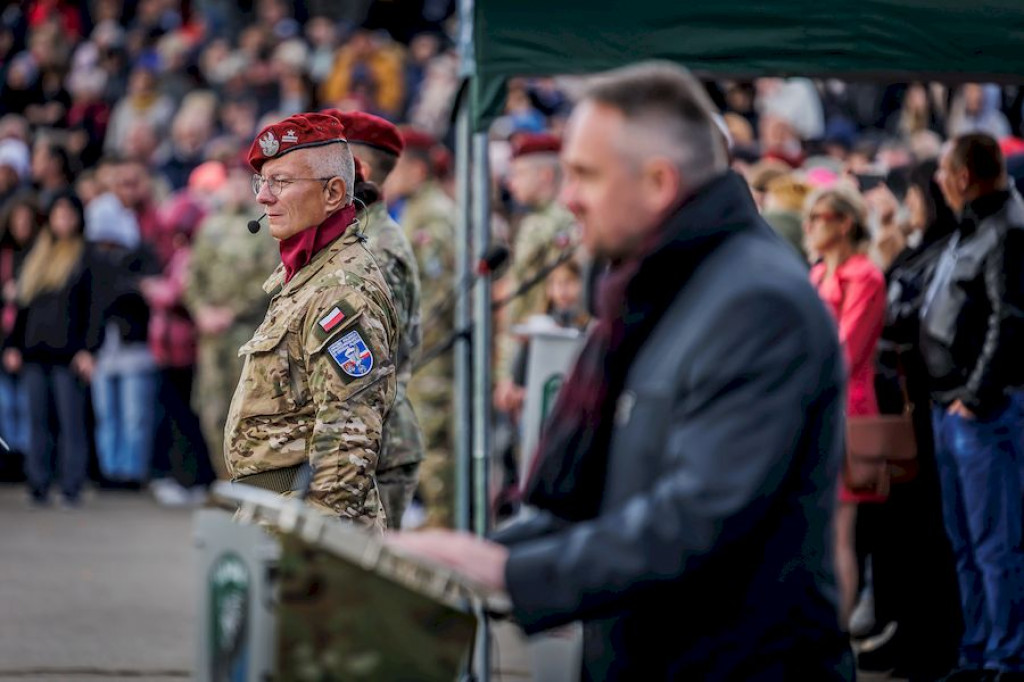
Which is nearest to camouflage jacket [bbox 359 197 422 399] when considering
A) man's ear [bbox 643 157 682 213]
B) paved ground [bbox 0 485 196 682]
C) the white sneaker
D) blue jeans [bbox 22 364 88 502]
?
paved ground [bbox 0 485 196 682]

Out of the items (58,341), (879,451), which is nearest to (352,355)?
(879,451)

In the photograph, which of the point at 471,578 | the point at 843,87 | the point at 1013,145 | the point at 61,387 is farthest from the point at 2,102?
the point at 471,578

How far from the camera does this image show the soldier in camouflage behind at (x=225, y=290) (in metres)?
11.8

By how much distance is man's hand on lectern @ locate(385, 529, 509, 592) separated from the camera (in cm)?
275

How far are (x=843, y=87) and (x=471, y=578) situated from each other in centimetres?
1345

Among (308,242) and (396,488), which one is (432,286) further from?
(308,242)

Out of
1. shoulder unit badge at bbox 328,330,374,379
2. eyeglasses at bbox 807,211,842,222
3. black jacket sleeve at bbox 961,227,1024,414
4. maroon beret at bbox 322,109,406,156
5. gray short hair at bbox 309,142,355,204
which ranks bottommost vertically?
black jacket sleeve at bbox 961,227,1024,414

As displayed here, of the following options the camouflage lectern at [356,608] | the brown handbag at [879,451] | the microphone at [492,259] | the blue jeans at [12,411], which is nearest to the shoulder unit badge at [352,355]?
the camouflage lectern at [356,608]

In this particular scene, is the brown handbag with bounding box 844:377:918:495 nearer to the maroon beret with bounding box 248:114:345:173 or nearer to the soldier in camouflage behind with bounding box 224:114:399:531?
the soldier in camouflage behind with bounding box 224:114:399:531

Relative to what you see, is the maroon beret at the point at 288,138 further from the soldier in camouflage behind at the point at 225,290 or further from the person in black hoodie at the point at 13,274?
the person in black hoodie at the point at 13,274

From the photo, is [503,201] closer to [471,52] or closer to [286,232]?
[471,52]

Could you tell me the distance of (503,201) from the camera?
47.3ft

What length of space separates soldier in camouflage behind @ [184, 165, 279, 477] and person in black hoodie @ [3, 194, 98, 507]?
1067 mm

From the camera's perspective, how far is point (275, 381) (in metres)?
4.71
